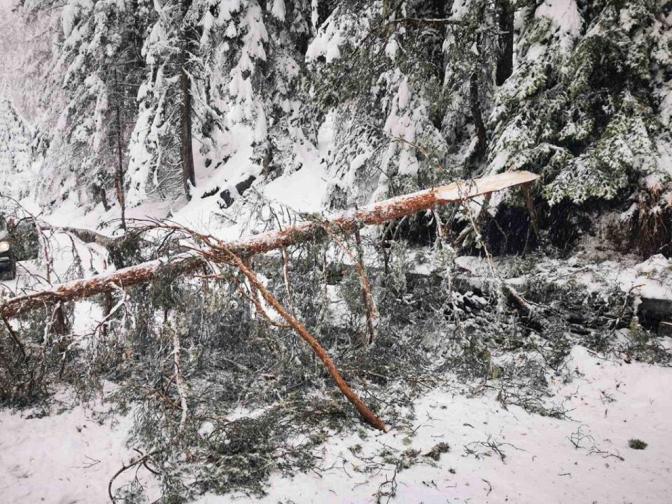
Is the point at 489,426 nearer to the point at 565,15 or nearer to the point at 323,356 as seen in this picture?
the point at 323,356

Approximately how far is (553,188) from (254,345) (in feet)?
15.5

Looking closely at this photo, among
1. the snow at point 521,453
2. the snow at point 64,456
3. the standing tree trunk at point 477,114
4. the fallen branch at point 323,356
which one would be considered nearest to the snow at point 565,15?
the standing tree trunk at point 477,114

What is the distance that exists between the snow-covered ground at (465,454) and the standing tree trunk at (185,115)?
1380 centimetres

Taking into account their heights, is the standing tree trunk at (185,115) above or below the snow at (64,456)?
above

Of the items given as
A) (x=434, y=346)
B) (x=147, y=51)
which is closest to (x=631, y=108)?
(x=434, y=346)

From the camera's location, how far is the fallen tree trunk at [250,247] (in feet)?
14.8

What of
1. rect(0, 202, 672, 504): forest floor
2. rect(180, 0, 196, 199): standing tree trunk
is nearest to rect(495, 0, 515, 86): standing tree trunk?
rect(0, 202, 672, 504): forest floor

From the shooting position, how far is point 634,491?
315 centimetres

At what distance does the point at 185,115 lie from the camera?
1600 centimetres

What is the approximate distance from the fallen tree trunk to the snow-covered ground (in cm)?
126

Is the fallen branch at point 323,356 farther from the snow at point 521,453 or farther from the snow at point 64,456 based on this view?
the snow at point 64,456

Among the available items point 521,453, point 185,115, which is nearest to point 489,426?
point 521,453

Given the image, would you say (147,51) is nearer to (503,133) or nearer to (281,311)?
(503,133)

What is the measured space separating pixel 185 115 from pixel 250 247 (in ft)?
43.9
